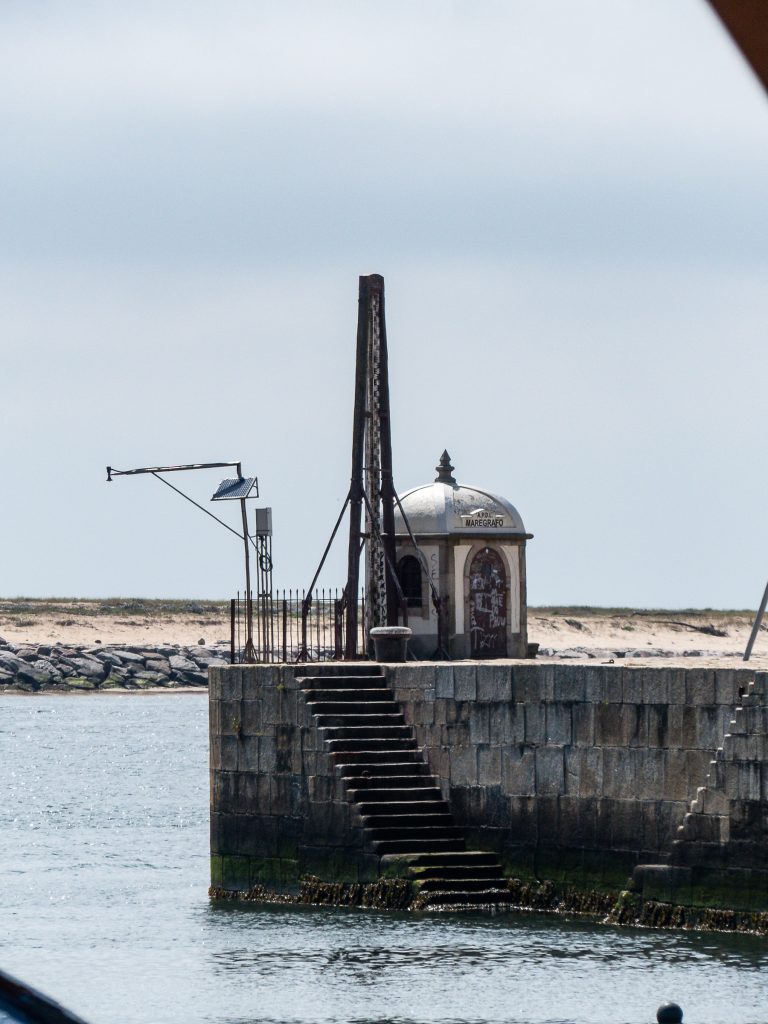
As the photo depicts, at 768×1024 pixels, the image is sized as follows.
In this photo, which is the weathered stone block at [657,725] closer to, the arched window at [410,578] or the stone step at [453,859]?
the stone step at [453,859]

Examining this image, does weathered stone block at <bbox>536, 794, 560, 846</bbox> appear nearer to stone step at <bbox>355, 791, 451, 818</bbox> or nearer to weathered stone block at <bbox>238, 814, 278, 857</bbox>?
stone step at <bbox>355, 791, 451, 818</bbox>

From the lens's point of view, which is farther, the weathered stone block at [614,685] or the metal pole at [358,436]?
the metal pole at [358,436]

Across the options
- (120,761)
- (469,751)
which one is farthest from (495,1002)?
(120,761)

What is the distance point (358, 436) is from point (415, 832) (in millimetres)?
5997

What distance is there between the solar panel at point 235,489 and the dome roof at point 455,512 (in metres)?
1.81

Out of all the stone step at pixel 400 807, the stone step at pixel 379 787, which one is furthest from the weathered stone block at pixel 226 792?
the stone step at pixel 400 807

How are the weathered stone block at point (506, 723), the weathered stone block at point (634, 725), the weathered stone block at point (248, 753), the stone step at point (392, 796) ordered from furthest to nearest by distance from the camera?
the weathered stone block at point (248, 753) → the stone step at point (392, 796) → the weathered stone block at point (506, 723) → the weathered stone block at point (634, 725)

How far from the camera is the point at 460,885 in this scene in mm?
18203

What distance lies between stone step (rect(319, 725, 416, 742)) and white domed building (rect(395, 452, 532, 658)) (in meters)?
3.79

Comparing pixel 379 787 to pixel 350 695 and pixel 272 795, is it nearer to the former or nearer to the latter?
pixel 350 695

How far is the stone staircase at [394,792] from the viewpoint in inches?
717

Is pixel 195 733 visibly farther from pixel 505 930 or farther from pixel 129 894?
pixel 505 930

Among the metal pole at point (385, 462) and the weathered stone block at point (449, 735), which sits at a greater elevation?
the metal pole at point (385, 462)

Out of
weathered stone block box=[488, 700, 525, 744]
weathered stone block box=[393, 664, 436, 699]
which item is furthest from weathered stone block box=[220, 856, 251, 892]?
weathered stone block box=[488, 700, 525, 744]
